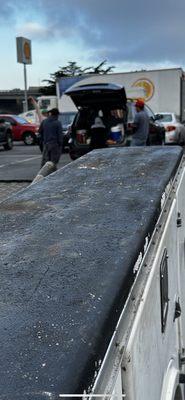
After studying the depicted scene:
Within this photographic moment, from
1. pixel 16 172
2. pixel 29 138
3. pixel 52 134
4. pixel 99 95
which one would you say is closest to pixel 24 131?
pixel 29 138

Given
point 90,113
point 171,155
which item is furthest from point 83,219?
point 90,113

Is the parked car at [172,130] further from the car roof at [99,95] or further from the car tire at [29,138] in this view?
the car tire at [29,138]

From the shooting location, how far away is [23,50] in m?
36.5

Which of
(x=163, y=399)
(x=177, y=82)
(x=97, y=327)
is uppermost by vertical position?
(x=177, y=82)

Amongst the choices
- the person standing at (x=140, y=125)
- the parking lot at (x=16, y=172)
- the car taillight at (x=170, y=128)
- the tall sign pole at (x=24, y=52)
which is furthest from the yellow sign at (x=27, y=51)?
the person standing at (x=140, y=125)

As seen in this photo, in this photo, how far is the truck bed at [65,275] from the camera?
113 cm

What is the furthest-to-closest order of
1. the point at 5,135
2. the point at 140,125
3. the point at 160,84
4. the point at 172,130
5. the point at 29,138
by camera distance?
the point at 29,138, the point at 160,84, the point at 5,135, the point at 172,130, the point at 140,125

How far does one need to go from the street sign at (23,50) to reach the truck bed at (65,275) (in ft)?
113

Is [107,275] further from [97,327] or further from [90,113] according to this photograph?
[90,113]

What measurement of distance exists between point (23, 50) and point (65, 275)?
3658 cm

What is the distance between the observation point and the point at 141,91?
21.3 meters

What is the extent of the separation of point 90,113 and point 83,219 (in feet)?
38.6

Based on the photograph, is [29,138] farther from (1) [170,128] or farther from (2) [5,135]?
(1) [170,128]

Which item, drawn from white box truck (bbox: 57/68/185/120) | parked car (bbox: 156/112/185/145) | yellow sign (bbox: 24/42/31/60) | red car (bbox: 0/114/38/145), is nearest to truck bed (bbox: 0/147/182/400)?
parked car (bbox: 156/112/185/145)
